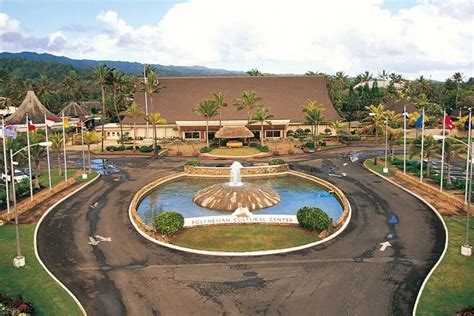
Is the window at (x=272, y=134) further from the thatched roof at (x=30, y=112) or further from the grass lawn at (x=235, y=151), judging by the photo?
the thatched roof at (x=30, y=112)

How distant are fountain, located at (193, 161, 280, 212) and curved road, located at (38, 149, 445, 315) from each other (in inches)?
311

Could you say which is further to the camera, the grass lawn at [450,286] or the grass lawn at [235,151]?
the grass lawn at [235,151]

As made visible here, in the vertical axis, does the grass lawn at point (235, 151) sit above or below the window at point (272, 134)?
below

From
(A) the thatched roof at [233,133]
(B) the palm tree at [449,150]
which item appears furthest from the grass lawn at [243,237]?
(A) the thatched roof at [233,133]

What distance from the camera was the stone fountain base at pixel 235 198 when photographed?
145 ft

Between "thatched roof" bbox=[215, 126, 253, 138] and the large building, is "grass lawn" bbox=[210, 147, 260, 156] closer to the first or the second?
"thatched roof" bbox=[215, 126, 253, 138]

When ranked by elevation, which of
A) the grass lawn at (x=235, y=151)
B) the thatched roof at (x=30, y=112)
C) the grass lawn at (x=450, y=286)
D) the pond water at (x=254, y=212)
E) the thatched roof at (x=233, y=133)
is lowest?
the grass lawn at (x=450, y=286)

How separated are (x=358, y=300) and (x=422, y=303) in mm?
3239

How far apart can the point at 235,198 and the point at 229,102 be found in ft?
177

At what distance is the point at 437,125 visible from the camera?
9862cm

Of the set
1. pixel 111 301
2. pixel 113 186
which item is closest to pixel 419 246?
pixel 111 301

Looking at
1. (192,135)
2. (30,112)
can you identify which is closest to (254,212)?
(192,135)

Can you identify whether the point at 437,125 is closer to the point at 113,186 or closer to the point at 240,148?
the point at 240,148

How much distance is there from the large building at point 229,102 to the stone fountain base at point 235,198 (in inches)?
1601
